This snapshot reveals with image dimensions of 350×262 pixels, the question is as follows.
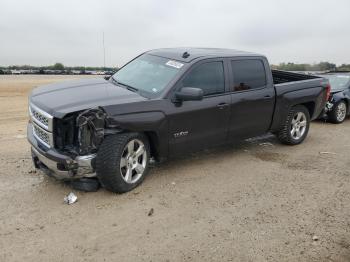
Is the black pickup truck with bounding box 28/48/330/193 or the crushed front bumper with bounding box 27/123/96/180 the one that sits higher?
the black pickup truck with bounding box 28/48/330/193

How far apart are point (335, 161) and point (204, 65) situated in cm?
295

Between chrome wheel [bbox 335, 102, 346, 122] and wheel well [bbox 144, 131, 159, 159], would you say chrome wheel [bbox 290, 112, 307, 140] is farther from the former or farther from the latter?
wheel well [bbox 144, 131, 159, 159]

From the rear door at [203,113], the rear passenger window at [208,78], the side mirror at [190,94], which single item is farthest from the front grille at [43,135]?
the rear passenger window at [208,78]

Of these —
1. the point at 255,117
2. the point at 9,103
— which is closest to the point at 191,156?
the point at 255,117

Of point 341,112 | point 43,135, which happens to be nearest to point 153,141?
point 43,135

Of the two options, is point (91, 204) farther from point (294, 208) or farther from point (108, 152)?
point (294, 208)

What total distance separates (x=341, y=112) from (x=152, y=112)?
7121 millimetres

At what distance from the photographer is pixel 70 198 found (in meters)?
4.87

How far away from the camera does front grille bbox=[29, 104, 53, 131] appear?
15.6 ft

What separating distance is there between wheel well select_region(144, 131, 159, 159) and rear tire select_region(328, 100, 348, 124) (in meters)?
6.56

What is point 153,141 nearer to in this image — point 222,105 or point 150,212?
point 150,212

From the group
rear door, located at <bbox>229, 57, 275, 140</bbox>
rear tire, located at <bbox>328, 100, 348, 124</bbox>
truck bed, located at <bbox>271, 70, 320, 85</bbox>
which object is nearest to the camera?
rear door, located at <bbox>229, 57, 275, 140</bbox>

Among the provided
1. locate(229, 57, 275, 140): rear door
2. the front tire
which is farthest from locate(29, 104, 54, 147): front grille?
locate(229, 57, 275, 140): rear door

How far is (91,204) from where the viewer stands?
4801mm
